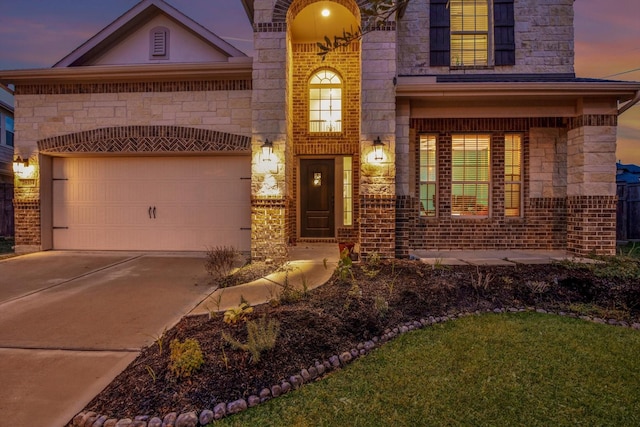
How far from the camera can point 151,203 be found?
829 centimetres

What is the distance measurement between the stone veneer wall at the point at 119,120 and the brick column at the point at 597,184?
23.3 feet

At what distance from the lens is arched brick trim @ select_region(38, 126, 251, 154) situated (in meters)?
7.84

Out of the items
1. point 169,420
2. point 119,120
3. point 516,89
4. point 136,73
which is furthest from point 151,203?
point 516,89

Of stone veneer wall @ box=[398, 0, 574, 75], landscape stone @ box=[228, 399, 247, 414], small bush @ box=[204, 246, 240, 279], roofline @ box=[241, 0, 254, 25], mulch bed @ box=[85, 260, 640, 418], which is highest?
roofline @ box=[241, 0, 254, 25]

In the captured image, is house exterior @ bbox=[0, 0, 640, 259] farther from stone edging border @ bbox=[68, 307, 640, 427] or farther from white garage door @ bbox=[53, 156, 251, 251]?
stone edging border @ bbox=[68, 307, 640, 427]

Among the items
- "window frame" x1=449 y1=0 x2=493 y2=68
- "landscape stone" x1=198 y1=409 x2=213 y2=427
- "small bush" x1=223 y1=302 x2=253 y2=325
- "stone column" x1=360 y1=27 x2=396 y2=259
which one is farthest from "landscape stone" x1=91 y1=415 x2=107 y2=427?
"window frame" x1=449 y1=0 x2=493 y2=68

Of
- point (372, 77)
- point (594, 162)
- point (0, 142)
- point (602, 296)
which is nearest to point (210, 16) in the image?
point (0, 142)

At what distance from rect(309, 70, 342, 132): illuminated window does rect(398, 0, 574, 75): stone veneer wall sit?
5.61 ft

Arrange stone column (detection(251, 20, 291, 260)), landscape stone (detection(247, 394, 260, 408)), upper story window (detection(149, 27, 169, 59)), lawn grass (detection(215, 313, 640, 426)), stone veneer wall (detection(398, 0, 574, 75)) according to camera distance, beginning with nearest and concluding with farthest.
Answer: lawn grass (detection(215, 313, 640, 426))
landscape stone (detection(247, 394, 260, 408))
stone column (detection(251, 20, 291, 260))
stone veneer wall (detection(398, 0, 574, 75))
upper story window (detection(149, 27, 169, 59))

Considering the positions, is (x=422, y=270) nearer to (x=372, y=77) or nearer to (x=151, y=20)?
(x=372, y=77)

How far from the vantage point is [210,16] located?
31469 mm

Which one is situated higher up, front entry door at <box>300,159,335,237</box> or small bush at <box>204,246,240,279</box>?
front entry door at <box>300,159,335,237</box>

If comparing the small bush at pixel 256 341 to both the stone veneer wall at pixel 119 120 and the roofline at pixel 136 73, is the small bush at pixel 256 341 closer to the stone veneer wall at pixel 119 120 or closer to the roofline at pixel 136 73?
the stone veneer wall at pixel 119 120

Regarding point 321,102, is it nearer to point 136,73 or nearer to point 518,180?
point 136,73
